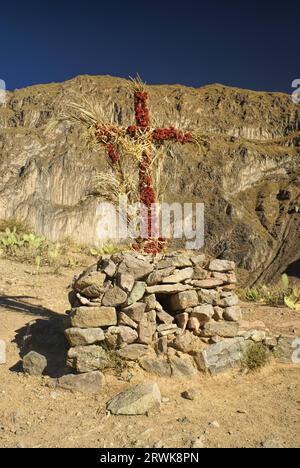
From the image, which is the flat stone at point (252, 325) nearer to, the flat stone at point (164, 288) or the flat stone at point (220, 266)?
the flat stone at point (220, 266)

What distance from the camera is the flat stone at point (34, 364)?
696 cm

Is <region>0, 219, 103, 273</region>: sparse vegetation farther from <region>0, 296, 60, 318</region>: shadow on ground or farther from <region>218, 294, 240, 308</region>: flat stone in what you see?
<region>218, 294, 240, 308</region>: flat stone

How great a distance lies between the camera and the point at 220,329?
716 centimetres

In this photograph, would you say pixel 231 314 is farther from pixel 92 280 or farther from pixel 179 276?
pixel 92 280

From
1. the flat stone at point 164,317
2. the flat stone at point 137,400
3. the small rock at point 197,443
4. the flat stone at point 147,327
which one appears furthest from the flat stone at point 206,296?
the small rock at point 197,443

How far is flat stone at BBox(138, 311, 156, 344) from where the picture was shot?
22.2ft

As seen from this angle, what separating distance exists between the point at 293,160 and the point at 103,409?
419ft

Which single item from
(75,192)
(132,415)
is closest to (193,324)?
(132,415)

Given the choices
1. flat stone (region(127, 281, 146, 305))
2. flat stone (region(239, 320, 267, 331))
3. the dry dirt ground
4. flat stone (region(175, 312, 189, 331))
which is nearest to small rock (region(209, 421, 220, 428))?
the dry dirt ground

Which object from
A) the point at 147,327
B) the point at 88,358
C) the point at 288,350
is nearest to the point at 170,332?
the point at 147,327

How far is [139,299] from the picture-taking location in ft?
22.9

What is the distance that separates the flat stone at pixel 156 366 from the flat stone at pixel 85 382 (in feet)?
1.94

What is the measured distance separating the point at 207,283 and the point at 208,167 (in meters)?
127

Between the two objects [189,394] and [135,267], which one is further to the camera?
[135,267]
